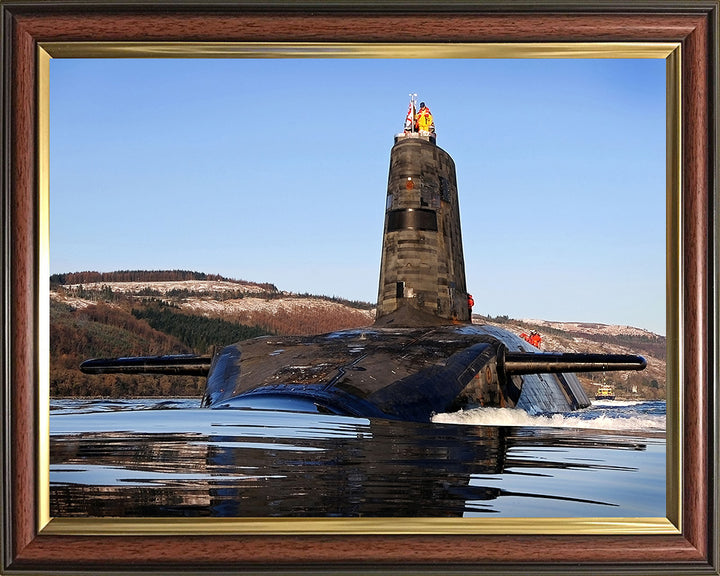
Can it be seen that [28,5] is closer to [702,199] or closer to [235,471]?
[235,471]

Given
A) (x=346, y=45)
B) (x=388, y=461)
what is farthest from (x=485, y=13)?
(x=388, y=461)

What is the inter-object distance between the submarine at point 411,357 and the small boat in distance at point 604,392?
0.40m

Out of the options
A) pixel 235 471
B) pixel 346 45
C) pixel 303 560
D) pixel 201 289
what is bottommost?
pixel 303 560

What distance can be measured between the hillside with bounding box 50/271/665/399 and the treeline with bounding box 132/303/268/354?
0.04ft

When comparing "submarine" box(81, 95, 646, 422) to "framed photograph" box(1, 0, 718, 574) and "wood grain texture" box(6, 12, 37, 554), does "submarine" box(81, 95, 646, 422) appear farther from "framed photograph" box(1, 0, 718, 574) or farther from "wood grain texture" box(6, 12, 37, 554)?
"framed photograph" box(1, 0, 718, 574)

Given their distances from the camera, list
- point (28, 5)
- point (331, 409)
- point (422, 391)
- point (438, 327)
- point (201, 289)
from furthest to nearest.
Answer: point (438, 327)
point (422, 391)
point (331, 409)
point (201, 289)
point (28, 5)

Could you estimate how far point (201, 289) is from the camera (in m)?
8.77

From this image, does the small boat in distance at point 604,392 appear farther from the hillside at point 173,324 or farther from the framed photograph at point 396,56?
the framed photograph at point 396,56

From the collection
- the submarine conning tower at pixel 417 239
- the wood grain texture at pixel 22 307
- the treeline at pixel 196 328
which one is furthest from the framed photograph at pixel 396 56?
the submarine conning tower at pixel 417 239

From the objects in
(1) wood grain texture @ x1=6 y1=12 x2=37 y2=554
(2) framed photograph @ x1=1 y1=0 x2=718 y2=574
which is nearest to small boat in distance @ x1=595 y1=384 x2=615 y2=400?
(2) framed photograph @ x1=1 y1=0 x2=718 y2=574

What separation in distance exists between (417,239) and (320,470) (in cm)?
1198

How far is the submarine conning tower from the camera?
18.6 meters

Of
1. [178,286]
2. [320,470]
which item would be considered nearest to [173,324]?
[178,286]

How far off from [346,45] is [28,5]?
2145mm
